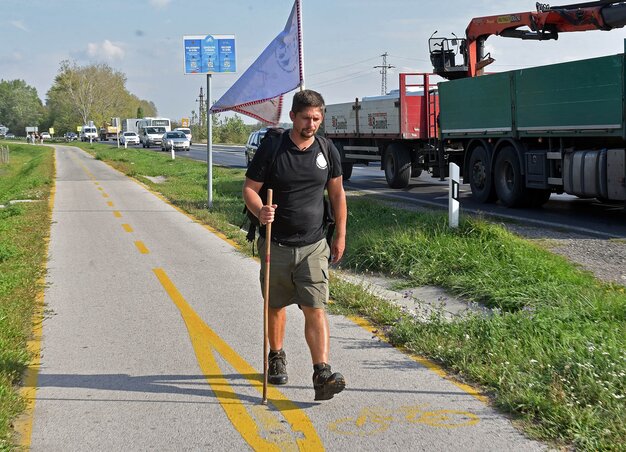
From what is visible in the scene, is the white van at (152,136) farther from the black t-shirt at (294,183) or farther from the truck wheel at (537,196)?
the black t-shirt at (294,183)

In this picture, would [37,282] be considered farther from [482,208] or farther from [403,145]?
[403,145]

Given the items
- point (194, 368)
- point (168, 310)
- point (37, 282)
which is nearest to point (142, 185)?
point (37, 282)

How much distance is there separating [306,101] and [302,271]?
Answer: 3.39 feet

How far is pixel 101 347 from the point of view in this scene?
20.8ft

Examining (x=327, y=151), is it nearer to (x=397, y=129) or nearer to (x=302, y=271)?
(x=302, y=271)

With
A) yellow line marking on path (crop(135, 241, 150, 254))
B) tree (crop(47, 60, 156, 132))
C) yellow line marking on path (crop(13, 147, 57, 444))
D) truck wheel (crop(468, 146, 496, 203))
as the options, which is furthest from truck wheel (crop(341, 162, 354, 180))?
tree (crop(47, 60, 156, 132))

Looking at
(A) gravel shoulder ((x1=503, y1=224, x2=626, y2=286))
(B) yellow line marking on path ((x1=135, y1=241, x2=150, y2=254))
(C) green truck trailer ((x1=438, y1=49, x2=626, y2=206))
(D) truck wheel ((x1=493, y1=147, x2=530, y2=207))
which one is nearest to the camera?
(A) gravel shoulder ((x1=503, y1=224, x2=626, y2=286))

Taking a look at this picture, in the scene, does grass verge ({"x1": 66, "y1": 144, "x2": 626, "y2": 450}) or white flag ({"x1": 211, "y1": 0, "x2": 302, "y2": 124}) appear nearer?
grass verge ({"x1": 66, "y1": 144, "x2": 626, "y2": 450})

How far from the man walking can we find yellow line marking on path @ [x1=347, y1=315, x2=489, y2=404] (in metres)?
0.82

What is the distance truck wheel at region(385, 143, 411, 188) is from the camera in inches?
818

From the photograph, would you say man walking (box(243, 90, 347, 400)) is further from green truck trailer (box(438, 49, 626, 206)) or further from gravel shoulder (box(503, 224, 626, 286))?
green truck trailer (box(438, 49, 626, 206))

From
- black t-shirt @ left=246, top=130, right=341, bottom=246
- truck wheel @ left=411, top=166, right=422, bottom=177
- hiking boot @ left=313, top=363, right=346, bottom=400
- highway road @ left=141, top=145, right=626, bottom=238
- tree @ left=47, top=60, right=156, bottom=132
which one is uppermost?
tree @ left=47, top=60, right=156, bottom=132

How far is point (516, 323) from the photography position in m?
6.13

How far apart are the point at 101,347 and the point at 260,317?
1495 millimetres
